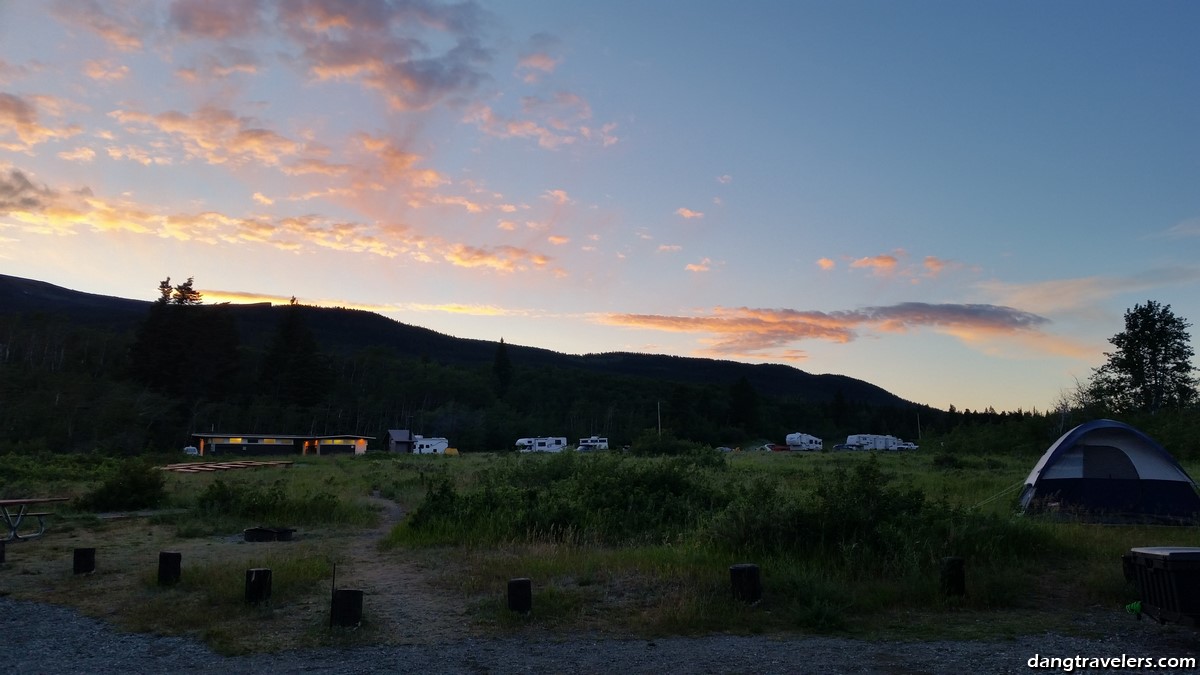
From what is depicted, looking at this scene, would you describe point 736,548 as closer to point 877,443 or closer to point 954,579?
point 954,579

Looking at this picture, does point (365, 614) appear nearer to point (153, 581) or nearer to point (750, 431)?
point (153, 581)

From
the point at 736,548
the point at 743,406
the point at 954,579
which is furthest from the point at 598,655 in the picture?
the point at 743,406

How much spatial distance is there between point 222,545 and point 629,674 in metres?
9.68

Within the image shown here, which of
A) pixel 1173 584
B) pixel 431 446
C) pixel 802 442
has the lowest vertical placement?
pixel 431 446

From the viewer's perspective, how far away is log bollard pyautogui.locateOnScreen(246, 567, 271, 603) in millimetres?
8172

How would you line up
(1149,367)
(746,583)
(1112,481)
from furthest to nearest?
(1149,367) → (1112,481) → (746,583)

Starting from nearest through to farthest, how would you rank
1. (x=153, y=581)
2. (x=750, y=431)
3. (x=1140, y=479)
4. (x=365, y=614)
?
(x=365, y=614), (x=153, y=581), (x=1140, y=479), (x=750, y=431)

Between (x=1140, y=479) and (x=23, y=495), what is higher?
(x=1140, y=479)

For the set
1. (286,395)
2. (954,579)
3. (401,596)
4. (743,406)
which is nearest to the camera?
(954,579)

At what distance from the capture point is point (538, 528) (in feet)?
42.6

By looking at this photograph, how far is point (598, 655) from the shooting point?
6555mm

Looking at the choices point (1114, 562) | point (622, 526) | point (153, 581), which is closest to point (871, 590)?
point (1114, 562)

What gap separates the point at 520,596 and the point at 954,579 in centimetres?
468

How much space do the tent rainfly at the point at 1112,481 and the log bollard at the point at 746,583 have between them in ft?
28.9
